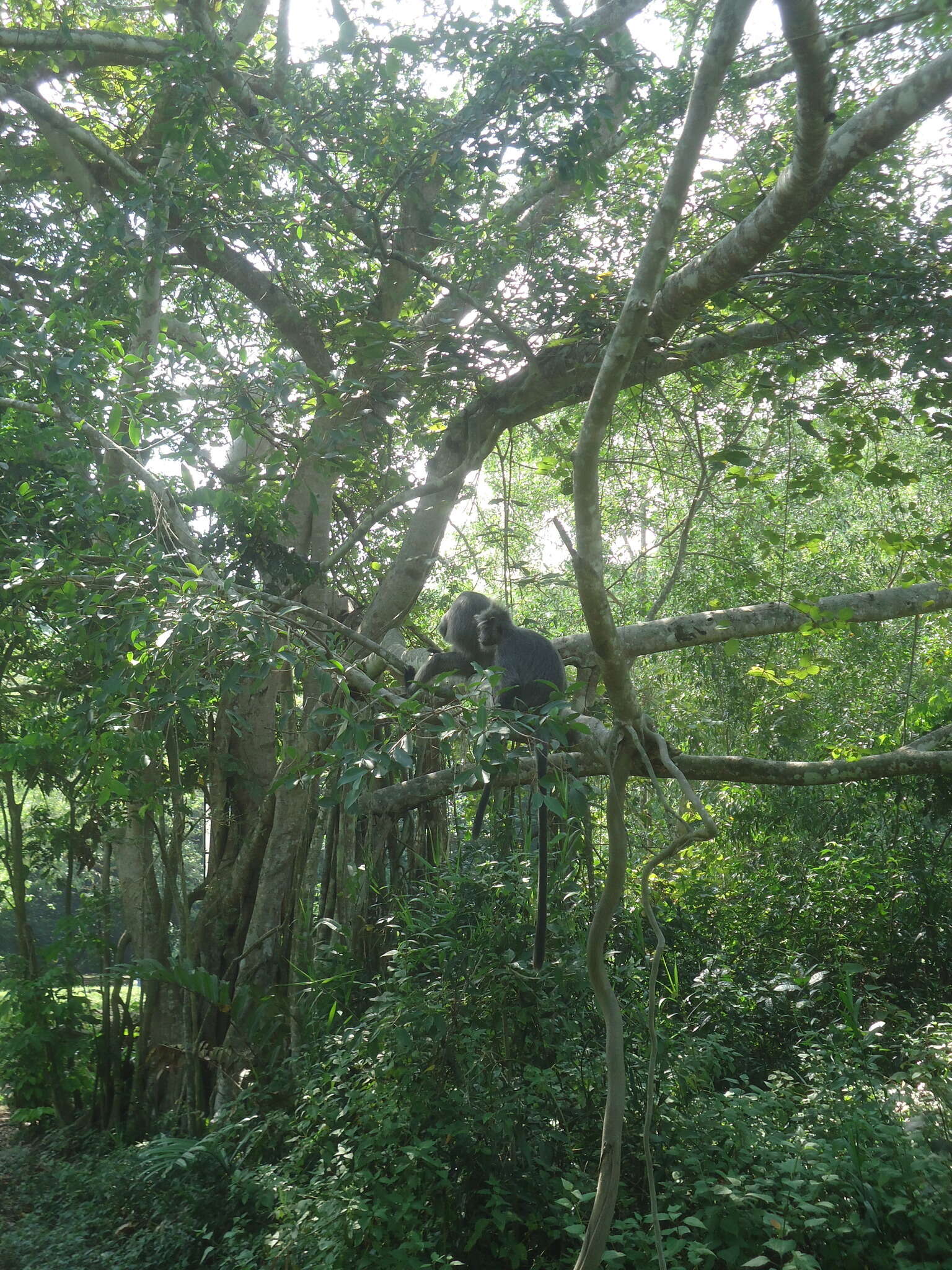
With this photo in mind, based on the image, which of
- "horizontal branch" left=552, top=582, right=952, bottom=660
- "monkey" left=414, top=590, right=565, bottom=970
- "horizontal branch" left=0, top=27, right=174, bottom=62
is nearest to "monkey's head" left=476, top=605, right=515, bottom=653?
"monkey" left=414, top=590, right=565, bottom=970

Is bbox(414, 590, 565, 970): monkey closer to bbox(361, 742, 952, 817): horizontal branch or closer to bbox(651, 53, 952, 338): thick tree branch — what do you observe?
bbox(361, 742, 952, 817): horizontal branch

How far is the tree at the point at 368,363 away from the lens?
3.52 m

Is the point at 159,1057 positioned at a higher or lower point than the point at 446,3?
lower

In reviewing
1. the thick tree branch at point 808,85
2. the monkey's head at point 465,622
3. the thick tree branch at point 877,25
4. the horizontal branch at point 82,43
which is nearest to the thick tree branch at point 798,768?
the monkey's head at point 465,622

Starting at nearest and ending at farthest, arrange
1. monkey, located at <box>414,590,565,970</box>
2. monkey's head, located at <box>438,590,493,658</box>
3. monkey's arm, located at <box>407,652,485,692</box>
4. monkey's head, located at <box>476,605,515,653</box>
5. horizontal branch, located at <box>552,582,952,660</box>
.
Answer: horizontal branch, located at <box>552,582,952,660</box>, monkey, located at <box>414,590,565,970</box>, monkey's arm, located at <box>407,652,485,692</box>, monkey's head, located at <box>476,605,515,653</box>, monkey's head, located at <box>438,590,493,658</box>

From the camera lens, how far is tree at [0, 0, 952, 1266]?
352 cm

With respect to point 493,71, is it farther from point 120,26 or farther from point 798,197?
point 120,26

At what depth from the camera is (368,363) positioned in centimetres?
545

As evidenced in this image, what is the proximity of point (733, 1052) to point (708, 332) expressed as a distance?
3.83 m

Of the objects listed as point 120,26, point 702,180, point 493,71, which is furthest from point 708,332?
point 120,26

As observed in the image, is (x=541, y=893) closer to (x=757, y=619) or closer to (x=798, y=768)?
(x=798, y=768)

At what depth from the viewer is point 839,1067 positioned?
4.08m

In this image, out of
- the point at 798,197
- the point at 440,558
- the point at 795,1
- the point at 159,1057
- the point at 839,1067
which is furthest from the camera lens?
the point at 159,1057

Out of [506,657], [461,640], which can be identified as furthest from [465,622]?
[506,657]
